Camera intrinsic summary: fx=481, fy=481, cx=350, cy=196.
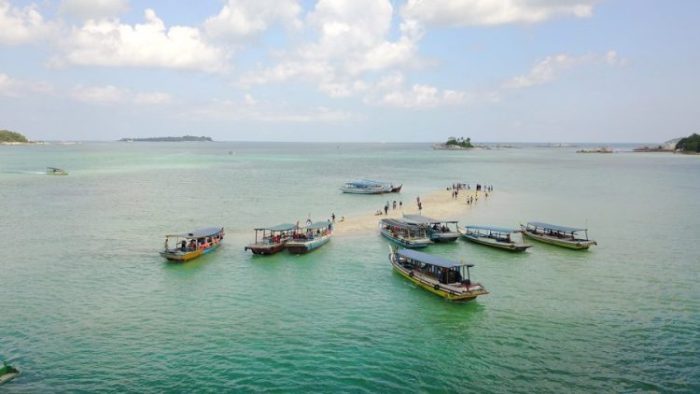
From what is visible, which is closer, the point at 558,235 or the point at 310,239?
the point at 310,239

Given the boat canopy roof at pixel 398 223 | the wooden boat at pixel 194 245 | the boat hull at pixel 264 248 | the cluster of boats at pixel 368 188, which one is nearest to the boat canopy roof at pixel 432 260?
the boat canopy roof at pixel 398 223

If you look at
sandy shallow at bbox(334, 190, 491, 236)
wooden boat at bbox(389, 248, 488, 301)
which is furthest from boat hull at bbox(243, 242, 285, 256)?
wooden boat at bbox(389, 248, 488, 301)

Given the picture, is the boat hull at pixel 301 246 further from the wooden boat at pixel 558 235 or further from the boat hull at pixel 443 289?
the wooden boat at pixel 558 235

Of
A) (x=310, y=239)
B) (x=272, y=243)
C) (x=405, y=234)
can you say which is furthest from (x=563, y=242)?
(x=272, y=243)

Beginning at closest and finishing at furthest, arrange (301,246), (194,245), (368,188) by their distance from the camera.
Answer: (194,245), (301,246), (368,188)

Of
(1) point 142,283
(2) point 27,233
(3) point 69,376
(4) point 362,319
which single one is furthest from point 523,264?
(2) point 27,233

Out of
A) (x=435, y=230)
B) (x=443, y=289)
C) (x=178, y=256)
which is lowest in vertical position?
(x=443, y=289)

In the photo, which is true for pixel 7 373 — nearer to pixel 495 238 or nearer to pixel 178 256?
pixel 178 256
